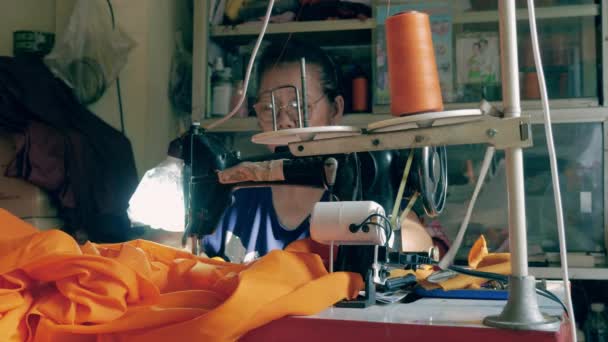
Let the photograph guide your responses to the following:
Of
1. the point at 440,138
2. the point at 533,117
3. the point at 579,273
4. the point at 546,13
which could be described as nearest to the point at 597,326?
the point at 579,273

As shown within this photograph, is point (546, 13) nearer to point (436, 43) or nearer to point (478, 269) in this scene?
point (436, 43)

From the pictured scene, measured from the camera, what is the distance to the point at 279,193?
172cm

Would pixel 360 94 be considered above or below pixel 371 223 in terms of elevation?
above

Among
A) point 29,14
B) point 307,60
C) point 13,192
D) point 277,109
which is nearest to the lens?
point 277,109

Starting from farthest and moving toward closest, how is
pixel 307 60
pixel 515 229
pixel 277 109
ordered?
pixel 307 60, pixel 277 109, pixel 515 229

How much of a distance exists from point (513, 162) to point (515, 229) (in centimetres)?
7

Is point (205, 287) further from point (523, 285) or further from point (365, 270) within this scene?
point (523, 285)

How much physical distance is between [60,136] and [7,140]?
0.48ft

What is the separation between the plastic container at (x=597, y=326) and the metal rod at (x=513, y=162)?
1.60 meters

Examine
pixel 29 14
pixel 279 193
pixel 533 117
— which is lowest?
pixel 279 193

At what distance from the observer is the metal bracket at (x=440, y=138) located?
662mm

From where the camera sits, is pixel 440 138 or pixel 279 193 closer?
pixel 440 138

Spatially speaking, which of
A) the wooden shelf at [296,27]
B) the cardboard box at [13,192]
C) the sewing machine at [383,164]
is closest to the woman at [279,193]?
the wooden shelf at [296,27]

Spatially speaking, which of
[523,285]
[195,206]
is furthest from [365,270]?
[195,206]
